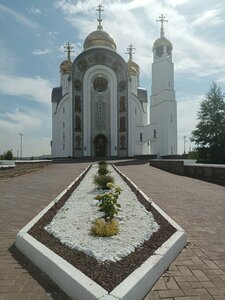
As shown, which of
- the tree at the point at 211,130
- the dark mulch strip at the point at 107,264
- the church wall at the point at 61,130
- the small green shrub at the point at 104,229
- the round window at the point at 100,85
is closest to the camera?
the dark mulch strip at the point at 107,264

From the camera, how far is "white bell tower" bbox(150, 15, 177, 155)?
4575cm

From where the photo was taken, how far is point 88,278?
336 centimetres

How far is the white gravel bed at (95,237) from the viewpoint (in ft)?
13.8

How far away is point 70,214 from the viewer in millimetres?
6465

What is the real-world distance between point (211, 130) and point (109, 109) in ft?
57.1

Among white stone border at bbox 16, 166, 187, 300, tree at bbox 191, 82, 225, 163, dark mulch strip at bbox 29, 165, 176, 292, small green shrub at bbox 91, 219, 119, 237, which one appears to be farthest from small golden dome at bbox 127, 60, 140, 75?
white stone border at bbox 16, 166, 187, 300

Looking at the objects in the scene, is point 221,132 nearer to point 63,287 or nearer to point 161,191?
point 161,191

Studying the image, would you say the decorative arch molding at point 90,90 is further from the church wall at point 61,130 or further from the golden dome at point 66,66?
the golden dome at point 66,66

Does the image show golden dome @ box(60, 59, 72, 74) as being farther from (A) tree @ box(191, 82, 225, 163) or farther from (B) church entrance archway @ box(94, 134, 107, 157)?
(A) tree @ box(191, 82, 225, 163)

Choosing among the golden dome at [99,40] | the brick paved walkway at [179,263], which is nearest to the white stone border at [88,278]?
the brick paved walkway at [179,263]

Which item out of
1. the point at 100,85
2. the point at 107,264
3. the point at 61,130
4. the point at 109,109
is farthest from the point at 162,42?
the point at 107,264

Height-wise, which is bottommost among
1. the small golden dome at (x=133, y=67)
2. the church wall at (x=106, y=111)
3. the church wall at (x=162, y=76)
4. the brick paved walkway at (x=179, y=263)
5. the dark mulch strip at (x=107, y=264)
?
the brick paved walkway at (x=179, y=263)

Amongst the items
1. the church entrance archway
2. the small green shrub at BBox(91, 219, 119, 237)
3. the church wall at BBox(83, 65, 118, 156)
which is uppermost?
the church wall at BBox(83, 65, 118, 156)

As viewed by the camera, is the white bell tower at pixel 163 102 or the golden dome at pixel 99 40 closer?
the white bell tower at pixel 163 102
